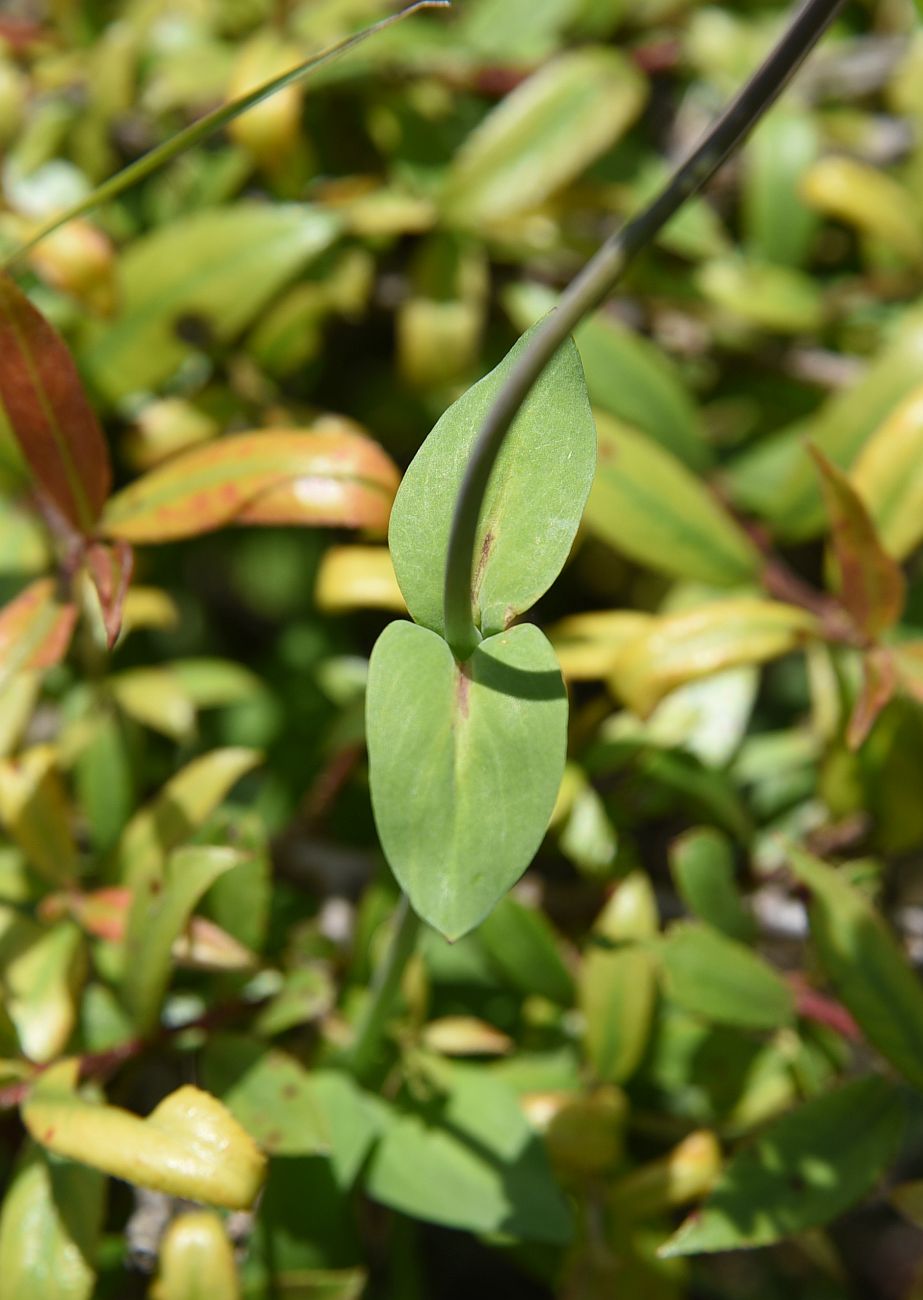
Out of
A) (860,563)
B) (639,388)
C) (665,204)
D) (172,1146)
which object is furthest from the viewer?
(639,388)

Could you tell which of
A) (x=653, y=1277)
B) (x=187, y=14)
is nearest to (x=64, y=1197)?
(x=653, y=1277)

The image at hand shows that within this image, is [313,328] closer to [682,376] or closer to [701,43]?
[682,376]

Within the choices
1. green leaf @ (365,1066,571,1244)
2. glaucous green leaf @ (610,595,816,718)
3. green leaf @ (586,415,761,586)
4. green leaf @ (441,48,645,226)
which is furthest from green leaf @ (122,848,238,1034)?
green leaf @ (441,48,645,226)

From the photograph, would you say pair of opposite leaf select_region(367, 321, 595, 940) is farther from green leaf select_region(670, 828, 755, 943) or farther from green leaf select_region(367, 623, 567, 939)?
green leaf select_region(670, 828, 755, 943)

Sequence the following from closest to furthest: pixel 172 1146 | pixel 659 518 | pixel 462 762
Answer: pixel 462 762 < pixel 172 1146 < pixel 659 518

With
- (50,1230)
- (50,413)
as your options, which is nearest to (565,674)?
(50,413)

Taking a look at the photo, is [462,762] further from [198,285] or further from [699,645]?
[198,285]
